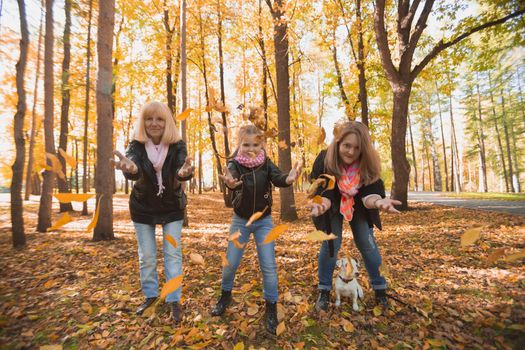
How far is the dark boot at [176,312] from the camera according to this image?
257cm

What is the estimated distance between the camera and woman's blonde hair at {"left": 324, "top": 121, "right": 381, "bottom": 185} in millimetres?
2453

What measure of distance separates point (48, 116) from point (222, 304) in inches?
266

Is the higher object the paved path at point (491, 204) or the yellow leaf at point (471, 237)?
the yellow leaf at point (471, 237)

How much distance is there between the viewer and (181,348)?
2201mm

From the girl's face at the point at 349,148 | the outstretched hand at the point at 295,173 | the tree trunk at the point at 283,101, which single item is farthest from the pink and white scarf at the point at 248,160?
the tree trunk at the point at 283,101

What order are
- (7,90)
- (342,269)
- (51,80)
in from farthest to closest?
1. (7,90)
2. (51,80)
3. (342,269)

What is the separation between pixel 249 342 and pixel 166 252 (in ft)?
3.69

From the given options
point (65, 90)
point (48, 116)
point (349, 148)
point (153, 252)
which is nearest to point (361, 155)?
point (349, 148)

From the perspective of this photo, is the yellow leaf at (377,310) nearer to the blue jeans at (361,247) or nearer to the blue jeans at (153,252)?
the blue jeans at (361,247)

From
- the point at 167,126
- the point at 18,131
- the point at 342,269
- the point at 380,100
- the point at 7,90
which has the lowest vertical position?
the point at 342,269

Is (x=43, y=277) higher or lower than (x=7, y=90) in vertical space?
lower

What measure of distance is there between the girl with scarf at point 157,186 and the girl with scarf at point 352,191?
1.40m

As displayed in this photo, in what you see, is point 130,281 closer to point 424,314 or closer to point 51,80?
A: point 424,314

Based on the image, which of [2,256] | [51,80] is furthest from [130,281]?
[51,80]
